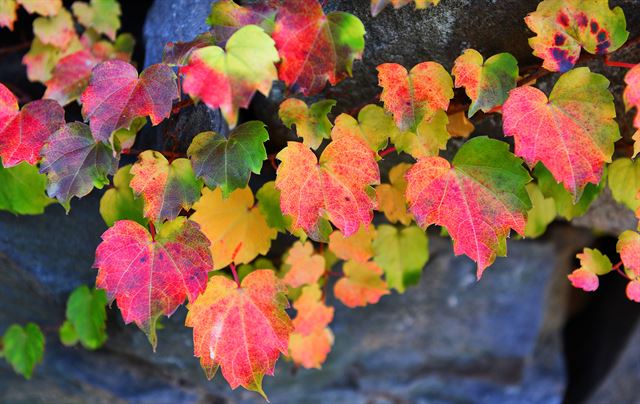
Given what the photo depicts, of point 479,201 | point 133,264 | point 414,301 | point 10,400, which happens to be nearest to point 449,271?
point 414,301

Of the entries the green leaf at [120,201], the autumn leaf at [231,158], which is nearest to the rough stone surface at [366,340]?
the green leaf at [120,201]

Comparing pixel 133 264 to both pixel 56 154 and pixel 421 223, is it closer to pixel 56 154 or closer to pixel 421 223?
pixel 56 154

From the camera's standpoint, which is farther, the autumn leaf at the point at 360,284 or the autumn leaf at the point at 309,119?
the autumn leaf at the point at 360,284

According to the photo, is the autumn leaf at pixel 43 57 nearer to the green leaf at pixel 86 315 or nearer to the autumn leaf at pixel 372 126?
the green leaf at pixel 86 315

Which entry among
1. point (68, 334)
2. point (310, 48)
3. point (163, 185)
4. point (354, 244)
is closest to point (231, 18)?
point (310, 48)

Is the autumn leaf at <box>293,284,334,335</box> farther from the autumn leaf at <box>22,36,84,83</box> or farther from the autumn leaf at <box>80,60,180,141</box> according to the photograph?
the autumn leaf at <box>22,36,84,83</box>

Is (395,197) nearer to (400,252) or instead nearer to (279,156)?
(400,252)
